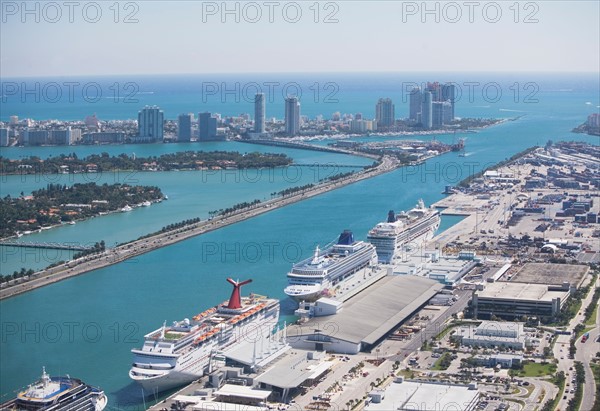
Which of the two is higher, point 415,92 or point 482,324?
point 415,92

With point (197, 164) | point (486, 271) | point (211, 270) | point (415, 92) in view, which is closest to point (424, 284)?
point (486, 271)

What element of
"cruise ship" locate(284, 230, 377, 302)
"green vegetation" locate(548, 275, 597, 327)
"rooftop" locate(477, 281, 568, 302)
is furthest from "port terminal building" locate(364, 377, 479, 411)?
"rooftop" locate(477, 281, 568, 302)

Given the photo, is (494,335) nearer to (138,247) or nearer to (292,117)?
(138,247)

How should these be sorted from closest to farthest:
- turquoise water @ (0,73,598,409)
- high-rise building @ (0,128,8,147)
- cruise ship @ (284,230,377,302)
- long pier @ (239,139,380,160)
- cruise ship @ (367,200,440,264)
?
1. turquoise water @ (0,73,598,409)
2. cruise ship @ (284,230,377,302)
3. cruise ship @ (367,200,440,264)
4. long pier @ (239,139,380,160)
5. high-rise building @ (0,128,8,147)

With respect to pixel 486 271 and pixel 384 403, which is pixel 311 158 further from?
pixel 384 403

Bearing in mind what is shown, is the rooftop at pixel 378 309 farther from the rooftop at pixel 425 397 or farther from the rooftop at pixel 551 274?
the rooftop at pixel 425 397

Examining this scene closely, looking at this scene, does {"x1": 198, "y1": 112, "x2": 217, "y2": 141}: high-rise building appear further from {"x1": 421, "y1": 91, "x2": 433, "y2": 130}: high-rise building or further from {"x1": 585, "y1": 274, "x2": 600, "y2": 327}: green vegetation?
{"x1": 585, "y1": 274, "x2": 600, "y2": 327}: green vegetation
